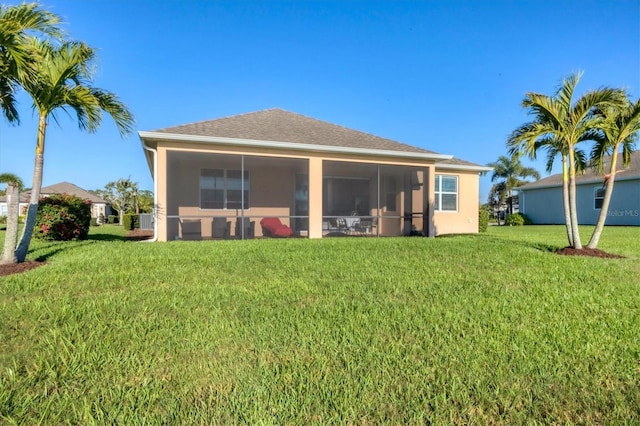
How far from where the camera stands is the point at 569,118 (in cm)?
840

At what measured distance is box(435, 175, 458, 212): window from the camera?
15.5 metres

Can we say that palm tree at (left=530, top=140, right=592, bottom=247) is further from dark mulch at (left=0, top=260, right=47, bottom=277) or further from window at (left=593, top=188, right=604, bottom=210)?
window at (left=593, top=188, right=604, bottom=210)

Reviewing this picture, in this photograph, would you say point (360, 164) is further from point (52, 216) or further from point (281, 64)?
point (52, 216)

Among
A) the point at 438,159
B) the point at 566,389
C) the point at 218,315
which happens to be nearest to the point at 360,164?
the point at 438,159

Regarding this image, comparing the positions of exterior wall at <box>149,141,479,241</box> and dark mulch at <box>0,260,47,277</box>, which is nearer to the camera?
dark mulch at <box>0,260,47,277</box>

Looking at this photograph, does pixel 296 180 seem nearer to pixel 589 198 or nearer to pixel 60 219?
pixel 60 219

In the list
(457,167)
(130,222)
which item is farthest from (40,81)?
(130,222)

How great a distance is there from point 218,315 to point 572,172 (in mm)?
9022

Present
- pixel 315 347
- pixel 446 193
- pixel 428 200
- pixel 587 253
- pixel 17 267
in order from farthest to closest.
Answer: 1. pixel 446 193
2. pixel 428 200
3. pixel 587 253
4. pixel 17 267
5. pixel 315 347

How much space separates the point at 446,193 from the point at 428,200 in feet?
9.33

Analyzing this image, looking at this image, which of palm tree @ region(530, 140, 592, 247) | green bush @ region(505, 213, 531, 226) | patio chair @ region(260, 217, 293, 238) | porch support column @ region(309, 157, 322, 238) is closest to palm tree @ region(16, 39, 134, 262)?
porch support column @ region(309, 157, 322, 238)

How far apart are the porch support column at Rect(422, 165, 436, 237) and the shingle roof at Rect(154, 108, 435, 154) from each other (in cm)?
92

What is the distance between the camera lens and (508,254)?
7676mm

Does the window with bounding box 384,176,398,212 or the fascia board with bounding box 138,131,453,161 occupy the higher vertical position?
the fascia board with bounding box 138,131,453,161
